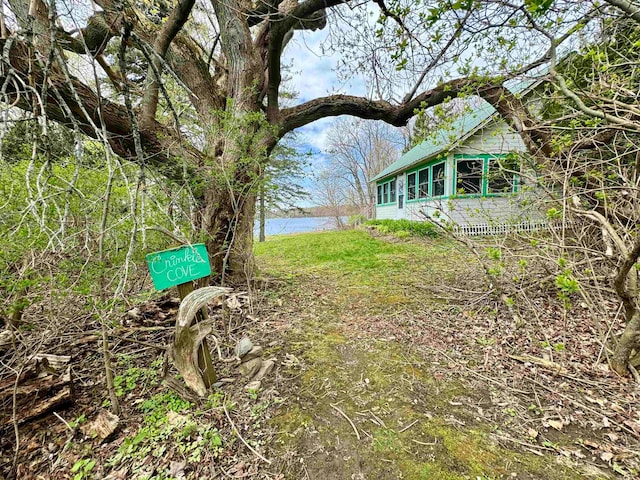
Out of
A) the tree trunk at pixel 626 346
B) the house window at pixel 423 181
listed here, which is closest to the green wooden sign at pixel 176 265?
the tree trunk at pixel 626 346

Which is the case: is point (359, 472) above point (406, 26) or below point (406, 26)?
below

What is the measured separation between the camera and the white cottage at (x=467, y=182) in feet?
10.9

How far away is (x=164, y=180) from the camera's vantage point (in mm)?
2754

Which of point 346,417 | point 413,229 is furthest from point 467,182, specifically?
point 346,417

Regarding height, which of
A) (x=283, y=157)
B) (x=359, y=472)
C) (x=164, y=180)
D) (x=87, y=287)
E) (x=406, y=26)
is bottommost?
(x=359, y=472)

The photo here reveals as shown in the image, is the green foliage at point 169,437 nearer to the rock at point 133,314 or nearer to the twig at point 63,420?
the twig at point 63,420

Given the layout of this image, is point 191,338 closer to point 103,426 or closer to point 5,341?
point 103,426

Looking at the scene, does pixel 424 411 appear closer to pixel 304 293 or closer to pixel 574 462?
pixel 574 462

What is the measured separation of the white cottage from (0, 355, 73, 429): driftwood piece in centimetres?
366

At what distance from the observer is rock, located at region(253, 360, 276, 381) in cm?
227

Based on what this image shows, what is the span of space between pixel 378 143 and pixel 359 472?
22.8 meters

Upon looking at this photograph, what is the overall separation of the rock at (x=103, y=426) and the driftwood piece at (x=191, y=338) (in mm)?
436

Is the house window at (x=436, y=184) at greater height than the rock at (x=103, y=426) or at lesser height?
greater

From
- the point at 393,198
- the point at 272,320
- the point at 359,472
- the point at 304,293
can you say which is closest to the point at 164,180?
the point at 272,320
